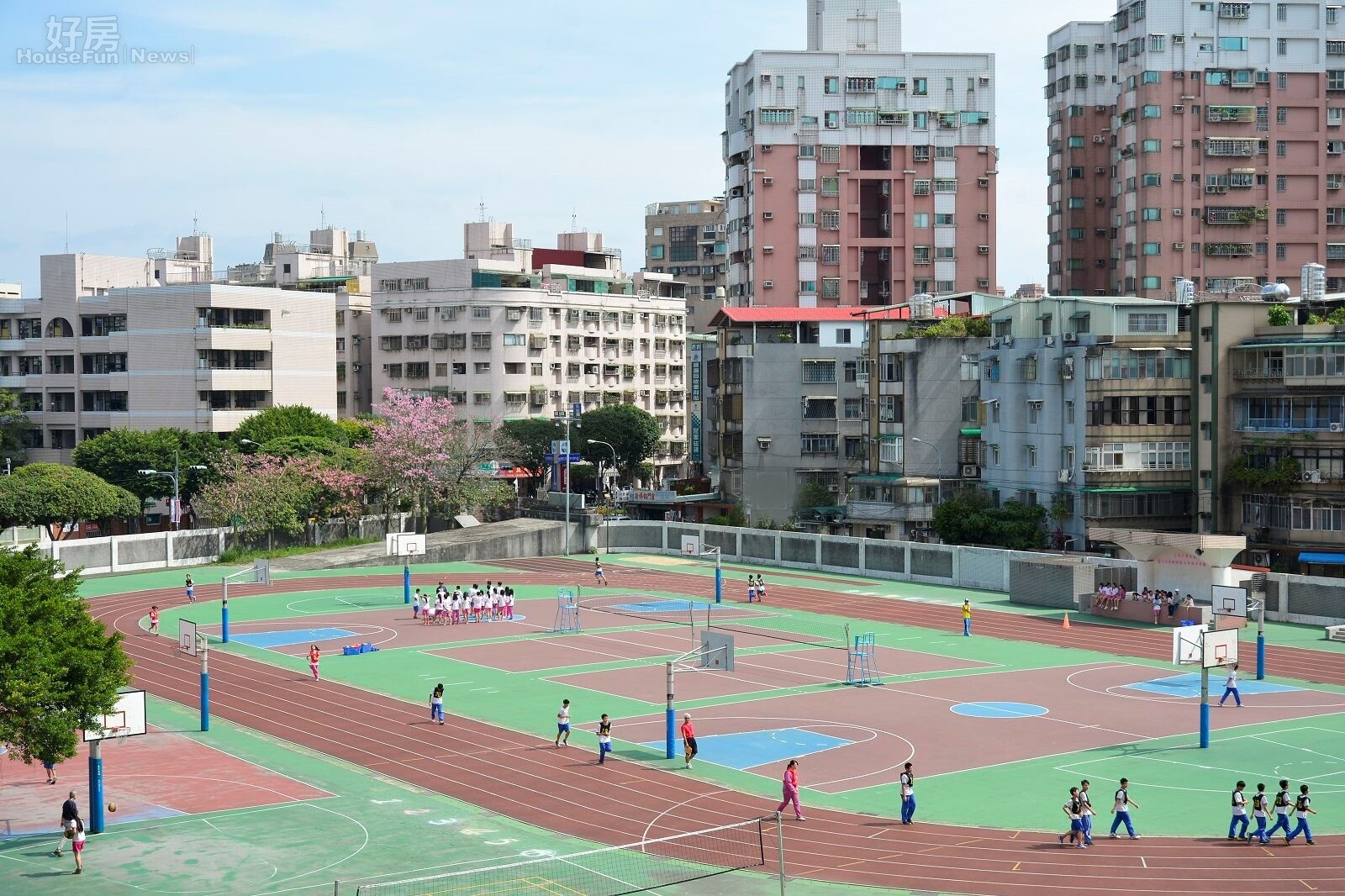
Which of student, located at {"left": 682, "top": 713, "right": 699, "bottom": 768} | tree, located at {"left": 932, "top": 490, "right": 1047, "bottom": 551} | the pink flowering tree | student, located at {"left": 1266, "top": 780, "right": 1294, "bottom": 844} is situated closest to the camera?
student, located at {"left": 1266, "top": 780, "right": 1294, "bottom": 844}

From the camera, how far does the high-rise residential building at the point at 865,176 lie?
11969 cm

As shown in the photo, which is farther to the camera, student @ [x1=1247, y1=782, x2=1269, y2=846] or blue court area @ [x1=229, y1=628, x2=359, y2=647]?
blue court area @ [x1=229, y1=628, x2=359, y2=647]

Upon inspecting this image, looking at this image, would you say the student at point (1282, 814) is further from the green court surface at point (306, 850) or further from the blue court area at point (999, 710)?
the blue court area at point (999, 710)

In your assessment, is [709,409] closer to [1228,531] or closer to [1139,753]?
[1228,531]

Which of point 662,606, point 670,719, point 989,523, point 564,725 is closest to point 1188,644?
point 670,719

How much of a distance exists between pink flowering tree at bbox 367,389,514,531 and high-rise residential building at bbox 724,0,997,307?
31.1 m

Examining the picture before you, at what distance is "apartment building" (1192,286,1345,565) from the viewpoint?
70.8 meters

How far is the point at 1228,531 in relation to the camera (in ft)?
249

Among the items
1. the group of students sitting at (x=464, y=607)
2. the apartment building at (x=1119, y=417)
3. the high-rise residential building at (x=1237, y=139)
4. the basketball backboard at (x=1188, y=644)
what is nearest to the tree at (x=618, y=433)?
the high-rise residential building at (x=1237, y=139)

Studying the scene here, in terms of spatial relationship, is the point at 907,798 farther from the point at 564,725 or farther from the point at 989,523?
the point at 989,523

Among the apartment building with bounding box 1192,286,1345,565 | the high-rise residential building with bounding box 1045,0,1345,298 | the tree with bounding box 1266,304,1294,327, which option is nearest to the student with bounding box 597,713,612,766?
the apartment building with bounding box 1192,286,1345,565

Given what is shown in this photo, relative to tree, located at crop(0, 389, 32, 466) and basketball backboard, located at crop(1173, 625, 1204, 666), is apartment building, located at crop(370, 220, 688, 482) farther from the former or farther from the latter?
basketball backboard, located at crop(1173, 625, 1204, 666)

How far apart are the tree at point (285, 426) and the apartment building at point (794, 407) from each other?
27.9 metres

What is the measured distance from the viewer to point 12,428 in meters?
116
